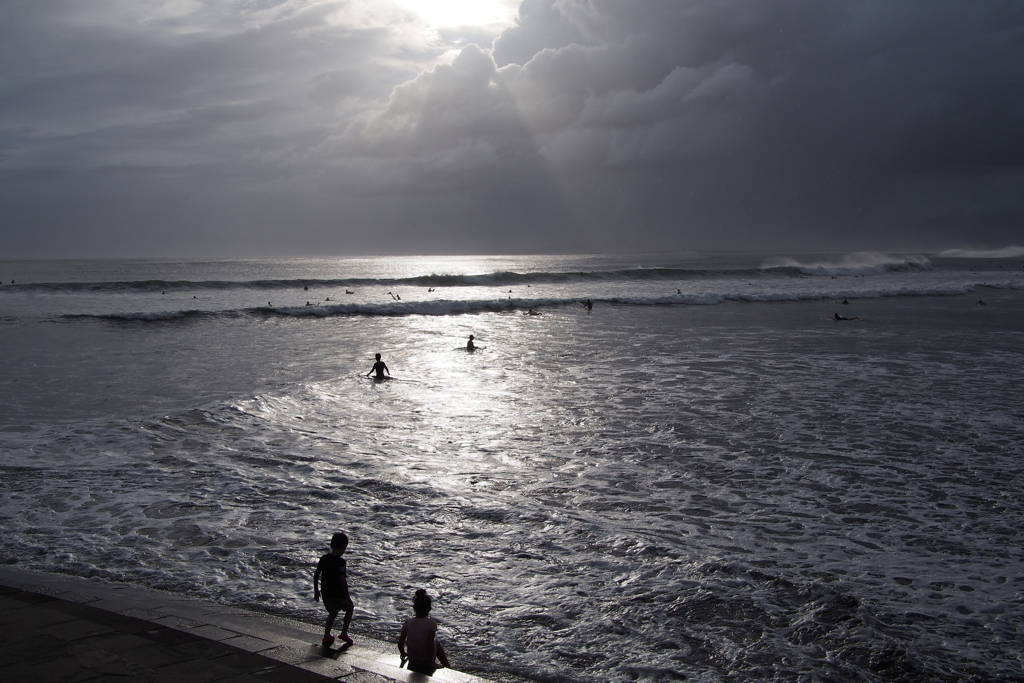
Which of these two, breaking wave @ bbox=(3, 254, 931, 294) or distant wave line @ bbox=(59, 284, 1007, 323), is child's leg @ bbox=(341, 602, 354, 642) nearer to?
distant wave line @ bbox=(59, 284, 1007, 323)

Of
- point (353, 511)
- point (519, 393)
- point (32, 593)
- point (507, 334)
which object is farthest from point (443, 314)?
point (32, 593)

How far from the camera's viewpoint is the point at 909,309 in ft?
136

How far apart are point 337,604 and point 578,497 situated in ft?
14.8

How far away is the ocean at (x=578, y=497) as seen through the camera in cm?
625

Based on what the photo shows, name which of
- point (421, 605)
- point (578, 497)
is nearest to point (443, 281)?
point (578, 497)

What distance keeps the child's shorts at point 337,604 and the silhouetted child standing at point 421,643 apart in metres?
0.80

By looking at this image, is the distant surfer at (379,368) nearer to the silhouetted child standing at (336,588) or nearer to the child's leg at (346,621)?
the silhouetted child standing at (336,588)

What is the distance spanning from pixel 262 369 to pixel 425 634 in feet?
57.8

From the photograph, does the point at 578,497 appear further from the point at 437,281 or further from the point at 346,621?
the point at 437,281

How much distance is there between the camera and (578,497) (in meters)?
9.62

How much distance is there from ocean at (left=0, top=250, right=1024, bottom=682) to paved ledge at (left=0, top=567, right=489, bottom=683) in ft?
2.11

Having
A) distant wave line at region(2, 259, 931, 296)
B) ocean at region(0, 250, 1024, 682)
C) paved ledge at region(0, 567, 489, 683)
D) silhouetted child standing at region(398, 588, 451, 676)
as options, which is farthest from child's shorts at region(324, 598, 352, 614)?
distant wave line at region(2, 259, 931, 296)

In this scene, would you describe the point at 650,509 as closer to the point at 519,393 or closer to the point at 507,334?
the point at 519,393

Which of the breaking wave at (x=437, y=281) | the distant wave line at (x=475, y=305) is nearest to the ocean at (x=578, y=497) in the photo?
the distant wave line at (x=475, y=305)
